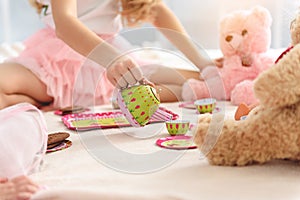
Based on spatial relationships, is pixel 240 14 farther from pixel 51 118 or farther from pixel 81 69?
pixel 51 118

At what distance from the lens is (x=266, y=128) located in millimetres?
552

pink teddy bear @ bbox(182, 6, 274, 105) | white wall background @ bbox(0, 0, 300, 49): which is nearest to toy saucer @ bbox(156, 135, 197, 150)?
pink teddy bear @ bbox(182, 6, 274, 105)

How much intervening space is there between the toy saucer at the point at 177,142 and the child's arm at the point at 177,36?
1.66ft

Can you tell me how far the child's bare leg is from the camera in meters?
1.14

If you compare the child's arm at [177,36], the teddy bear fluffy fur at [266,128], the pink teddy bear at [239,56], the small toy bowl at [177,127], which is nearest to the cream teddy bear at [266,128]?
the teddy bear fluffy fur at [266,128]

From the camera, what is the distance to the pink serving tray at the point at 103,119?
0.84m

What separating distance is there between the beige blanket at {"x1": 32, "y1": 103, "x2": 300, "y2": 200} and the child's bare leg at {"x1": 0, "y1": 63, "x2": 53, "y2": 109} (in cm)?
48

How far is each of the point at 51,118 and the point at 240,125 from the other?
55 centimetres

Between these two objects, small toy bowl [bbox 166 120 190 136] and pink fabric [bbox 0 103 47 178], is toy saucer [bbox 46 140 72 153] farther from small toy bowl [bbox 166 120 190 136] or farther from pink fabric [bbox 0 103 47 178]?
small toy bowl [bbox 166 120 190 136]

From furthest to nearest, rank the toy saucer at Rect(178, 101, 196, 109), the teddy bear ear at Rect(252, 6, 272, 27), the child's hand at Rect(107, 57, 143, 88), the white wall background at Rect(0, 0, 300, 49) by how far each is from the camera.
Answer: the white wall background at Rect(0, 0, 300, 49) → the teddy bear ear at Rect(252, 6, 272, 27) → the toy saucer at Rect(178, 101, 196, 109) → the child's hand at Rect(107, 57, 143, 88)

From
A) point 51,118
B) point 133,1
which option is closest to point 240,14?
point 133,1

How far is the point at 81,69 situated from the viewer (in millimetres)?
1195

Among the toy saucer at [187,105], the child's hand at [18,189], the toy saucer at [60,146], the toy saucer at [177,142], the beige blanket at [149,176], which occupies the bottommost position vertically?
the toy saucer at [187,105]

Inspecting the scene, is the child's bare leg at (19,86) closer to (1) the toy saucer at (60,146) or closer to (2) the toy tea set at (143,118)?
(2) the toy tea set at (143,118)
